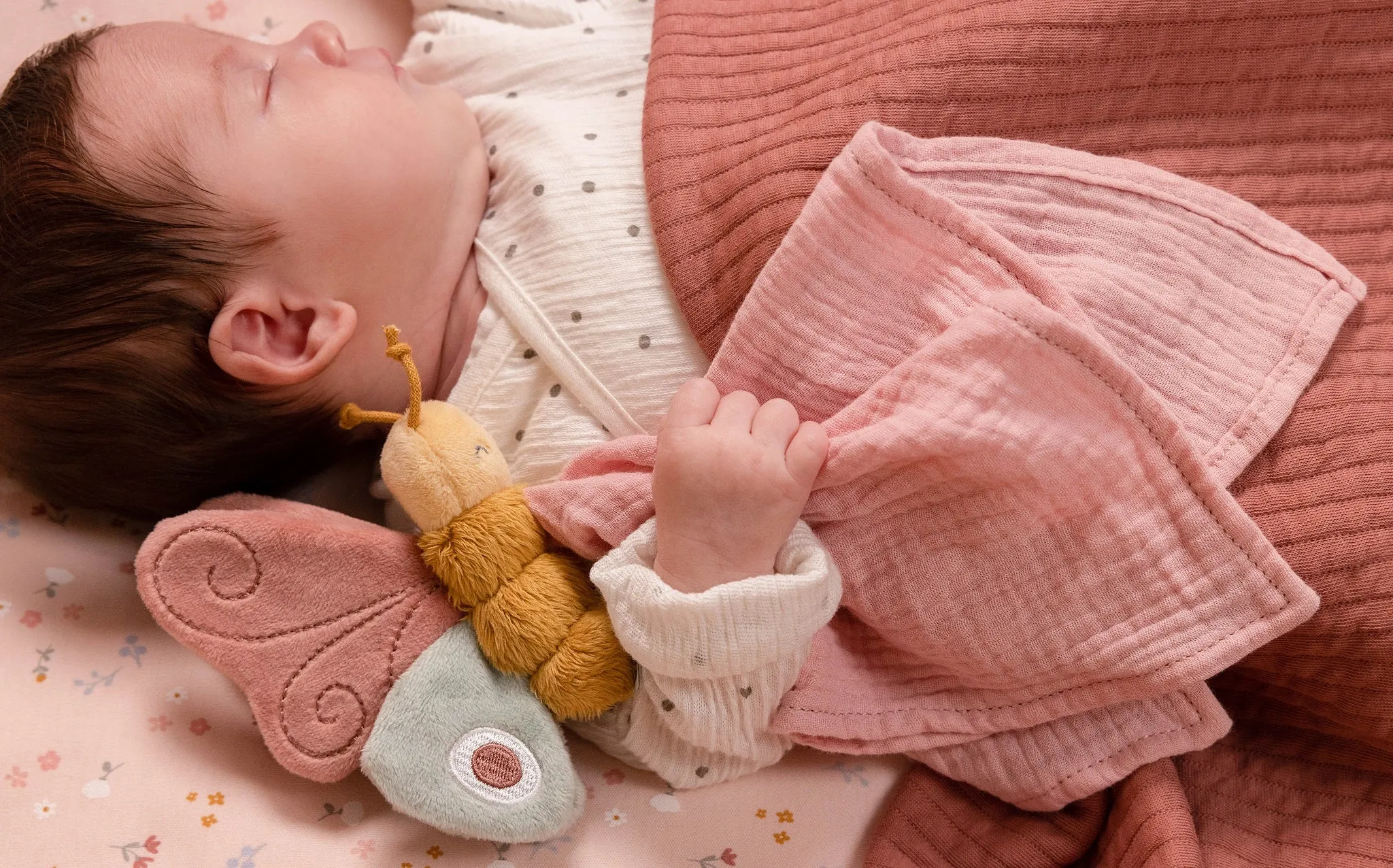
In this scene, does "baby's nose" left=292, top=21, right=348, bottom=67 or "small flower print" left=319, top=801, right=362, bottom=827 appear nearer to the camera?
"small flower print" left=319, top=801, right=362, bottom=827

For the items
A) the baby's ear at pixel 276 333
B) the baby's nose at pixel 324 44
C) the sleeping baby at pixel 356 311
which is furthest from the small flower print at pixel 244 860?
the baby's nose at pixel 324 44

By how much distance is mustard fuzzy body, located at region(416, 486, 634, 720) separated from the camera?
0.90m

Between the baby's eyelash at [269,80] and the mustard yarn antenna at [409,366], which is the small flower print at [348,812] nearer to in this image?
the mustard yarn antenna at [409,366]

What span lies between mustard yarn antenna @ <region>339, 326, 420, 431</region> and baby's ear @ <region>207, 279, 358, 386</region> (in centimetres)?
6

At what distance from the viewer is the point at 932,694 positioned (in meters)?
0.95

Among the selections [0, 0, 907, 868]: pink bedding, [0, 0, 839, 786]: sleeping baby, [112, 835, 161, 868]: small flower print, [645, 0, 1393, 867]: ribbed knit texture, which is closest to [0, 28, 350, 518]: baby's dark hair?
[0, 0, 839, 786]: sleeping baby

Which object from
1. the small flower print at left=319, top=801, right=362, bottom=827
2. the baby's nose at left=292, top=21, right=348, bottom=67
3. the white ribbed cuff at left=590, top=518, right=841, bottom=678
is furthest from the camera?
the baby's nose at left=292, top=21, right=348, bottom=67

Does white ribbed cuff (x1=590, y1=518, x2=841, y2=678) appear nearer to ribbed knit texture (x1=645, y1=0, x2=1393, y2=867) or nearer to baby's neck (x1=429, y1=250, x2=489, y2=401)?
ribbed knit texture (x1=645, y1=0, x2=1393, y2=867)

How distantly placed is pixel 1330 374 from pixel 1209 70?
0.98ft

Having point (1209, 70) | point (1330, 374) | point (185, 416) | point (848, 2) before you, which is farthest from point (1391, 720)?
point (185, 416)

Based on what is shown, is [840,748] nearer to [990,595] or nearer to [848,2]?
[990,595]

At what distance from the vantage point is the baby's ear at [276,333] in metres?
0.94

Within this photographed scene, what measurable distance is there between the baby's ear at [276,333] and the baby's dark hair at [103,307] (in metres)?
0.02

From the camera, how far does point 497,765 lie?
87cm
